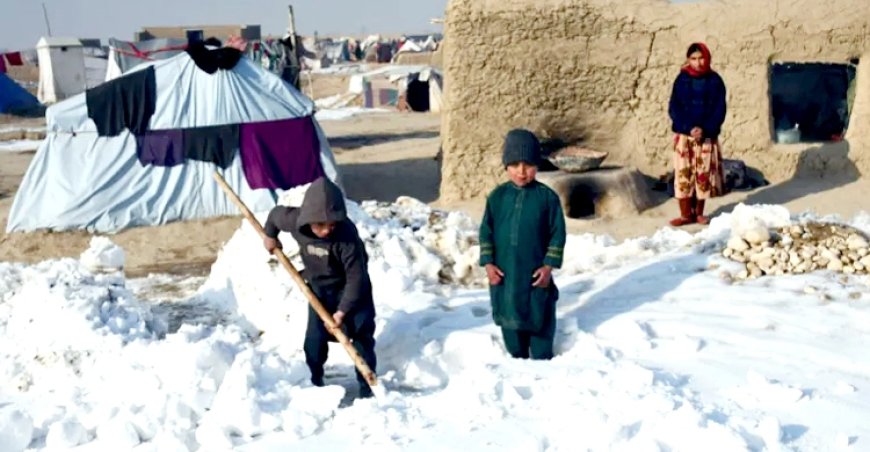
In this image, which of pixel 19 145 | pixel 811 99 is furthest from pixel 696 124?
pixel 19 145

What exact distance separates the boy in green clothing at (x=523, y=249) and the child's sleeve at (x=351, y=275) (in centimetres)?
58

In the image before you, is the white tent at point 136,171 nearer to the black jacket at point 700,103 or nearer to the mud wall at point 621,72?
the mud wall at point 621,72

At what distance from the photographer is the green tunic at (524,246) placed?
3.93 meters

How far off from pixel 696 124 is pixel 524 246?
432 centimetres

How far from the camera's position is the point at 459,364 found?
4.08m

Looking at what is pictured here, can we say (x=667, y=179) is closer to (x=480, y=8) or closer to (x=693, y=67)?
(x=693, y=67)

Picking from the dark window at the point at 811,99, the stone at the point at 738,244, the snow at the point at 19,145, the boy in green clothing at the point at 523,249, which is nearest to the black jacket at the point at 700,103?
the stone at the point at 738,244

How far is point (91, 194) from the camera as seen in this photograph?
9.71m

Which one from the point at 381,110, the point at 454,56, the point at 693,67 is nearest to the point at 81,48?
the point at 381,110

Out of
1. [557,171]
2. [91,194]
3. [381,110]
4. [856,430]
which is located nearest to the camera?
[856,430]

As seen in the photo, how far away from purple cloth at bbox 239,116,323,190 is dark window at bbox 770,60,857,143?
5622mm

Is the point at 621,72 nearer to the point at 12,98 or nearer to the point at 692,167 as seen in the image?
the point at 692,167

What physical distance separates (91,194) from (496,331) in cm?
677

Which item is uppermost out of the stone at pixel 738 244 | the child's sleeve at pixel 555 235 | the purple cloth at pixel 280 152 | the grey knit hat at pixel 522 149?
the grey knit hat at pixel 522 149
